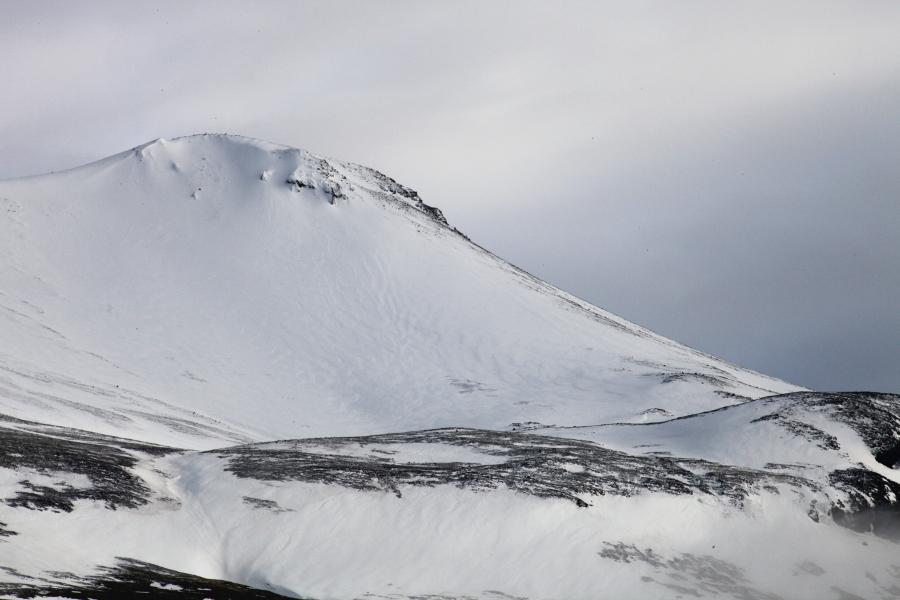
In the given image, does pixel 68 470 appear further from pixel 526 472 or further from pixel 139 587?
pixel 526 472

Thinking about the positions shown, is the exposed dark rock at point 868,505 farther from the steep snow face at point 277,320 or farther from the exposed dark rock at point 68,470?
the steep snow face at point 277,320

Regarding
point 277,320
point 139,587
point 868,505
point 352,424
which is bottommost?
point 139,587

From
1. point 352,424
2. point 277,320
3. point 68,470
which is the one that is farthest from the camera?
point 277,320

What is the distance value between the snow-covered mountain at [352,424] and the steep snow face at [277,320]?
15.4 inches

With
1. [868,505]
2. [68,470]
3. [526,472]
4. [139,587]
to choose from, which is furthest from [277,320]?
[139,587]

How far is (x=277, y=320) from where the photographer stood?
85.9 meters

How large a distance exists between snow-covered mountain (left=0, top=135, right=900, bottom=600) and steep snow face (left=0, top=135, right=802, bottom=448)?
0.39m

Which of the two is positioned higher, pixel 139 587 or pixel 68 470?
pixel 68 470

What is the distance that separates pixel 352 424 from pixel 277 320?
22.5 metres

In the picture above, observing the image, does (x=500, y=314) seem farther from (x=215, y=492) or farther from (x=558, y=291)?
(x=215, y=492)

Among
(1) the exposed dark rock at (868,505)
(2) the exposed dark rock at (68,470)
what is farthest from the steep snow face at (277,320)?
(1) the exposed dark rock at (868,505)

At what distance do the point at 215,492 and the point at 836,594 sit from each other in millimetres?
22370

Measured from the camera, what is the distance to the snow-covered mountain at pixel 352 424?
26.7m

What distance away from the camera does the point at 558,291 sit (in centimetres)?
11175
